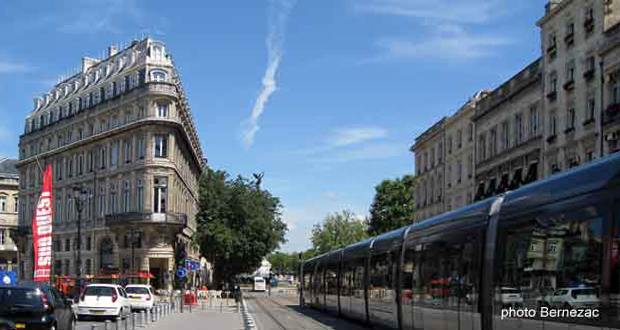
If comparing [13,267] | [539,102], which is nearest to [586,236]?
[539,102]

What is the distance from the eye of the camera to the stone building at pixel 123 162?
74875 mm

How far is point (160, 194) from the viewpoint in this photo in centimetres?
7531

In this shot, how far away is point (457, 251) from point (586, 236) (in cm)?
589

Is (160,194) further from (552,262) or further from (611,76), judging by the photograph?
(552,262)

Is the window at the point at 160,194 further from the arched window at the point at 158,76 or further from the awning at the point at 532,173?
the awning at the point at 532,173

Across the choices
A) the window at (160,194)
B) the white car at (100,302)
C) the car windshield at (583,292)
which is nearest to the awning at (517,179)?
the white car at (100,302)

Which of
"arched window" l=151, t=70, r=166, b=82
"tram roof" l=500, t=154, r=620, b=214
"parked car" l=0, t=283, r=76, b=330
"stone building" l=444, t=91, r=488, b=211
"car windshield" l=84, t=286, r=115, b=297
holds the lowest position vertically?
"car windshield" l=84, t=286, r=115, b=297

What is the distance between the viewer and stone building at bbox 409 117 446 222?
72375 millimetres

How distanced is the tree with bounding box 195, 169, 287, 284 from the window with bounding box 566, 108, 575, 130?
41.4m

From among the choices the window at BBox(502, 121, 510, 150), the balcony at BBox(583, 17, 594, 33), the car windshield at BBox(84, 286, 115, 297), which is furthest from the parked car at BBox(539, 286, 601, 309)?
the window at BBox(502, 121, 510, 150)

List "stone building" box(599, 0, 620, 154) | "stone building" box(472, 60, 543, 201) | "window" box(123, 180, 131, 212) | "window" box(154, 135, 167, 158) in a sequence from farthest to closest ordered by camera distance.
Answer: "window" box(123, 180, 131, 212) < "window" box(154, 135, 167, 158) < "stone building" box(472, 60, 543, 201) < "stone building" box(599, 0, 620, 154)

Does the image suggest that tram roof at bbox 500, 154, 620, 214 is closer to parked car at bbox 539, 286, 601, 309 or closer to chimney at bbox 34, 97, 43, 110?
parked car at bbox 539, 286, 601, 309

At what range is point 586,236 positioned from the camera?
373 inches

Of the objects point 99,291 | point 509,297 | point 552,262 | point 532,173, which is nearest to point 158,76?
point 532,173
